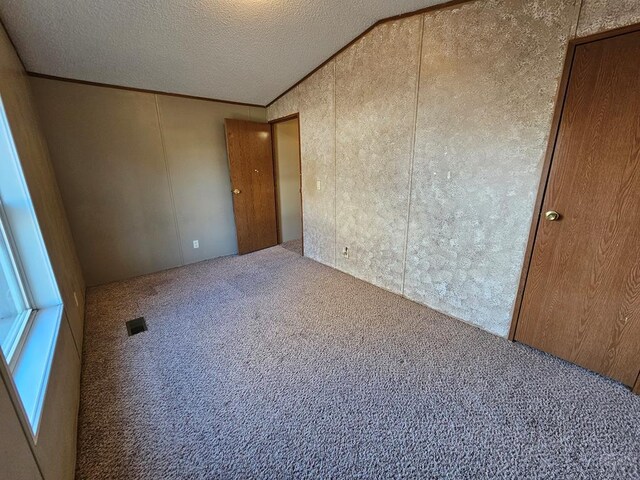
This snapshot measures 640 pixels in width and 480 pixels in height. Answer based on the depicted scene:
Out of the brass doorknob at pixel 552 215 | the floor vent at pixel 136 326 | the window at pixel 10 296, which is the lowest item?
the floor vent at pixel 136 326

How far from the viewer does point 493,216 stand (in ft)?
6.44

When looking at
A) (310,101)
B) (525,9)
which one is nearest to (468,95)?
(525,9)

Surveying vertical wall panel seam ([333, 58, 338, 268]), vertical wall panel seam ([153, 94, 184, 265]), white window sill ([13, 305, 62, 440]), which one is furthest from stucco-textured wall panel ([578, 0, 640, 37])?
vertical wall panel seam ([153, 94, 184, 265])

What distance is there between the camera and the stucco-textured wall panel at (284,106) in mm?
3400

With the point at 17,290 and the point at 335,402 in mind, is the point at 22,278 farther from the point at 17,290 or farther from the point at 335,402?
the point at 335,402

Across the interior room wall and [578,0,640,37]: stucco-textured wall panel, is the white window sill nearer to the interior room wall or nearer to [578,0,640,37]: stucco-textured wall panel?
the interior room wall

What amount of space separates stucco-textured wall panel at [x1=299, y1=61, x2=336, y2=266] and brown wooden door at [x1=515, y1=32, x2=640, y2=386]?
1.98 metres

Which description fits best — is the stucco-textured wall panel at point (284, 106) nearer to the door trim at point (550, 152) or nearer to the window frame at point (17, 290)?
the door trim at point (550, 152)

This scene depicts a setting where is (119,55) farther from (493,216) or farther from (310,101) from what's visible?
(493,216)

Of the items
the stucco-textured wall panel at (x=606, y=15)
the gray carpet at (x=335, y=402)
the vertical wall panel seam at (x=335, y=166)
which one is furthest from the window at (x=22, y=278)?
the stucco-textured wall panel at (x=606, y=15)

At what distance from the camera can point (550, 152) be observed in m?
1.66

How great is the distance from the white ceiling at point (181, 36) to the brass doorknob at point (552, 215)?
1.67 metres

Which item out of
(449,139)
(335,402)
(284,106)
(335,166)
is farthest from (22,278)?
(284,106)

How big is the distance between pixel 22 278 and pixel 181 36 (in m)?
2.05
